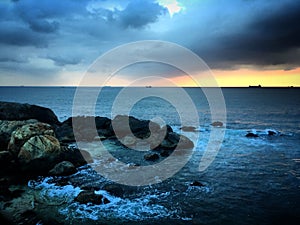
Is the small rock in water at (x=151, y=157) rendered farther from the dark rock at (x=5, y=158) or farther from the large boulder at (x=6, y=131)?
the large boulder at (x=6, y=131)

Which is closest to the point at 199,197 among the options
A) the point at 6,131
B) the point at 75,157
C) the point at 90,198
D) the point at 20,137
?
the point at 90,198

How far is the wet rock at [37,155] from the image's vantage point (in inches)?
763

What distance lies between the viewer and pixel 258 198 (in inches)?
610

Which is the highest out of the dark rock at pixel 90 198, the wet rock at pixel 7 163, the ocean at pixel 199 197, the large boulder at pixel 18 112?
the large boulder at pixel 18 112

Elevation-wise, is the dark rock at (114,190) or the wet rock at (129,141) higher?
the wet rock at (129,141)

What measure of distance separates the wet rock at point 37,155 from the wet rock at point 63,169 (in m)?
0.82

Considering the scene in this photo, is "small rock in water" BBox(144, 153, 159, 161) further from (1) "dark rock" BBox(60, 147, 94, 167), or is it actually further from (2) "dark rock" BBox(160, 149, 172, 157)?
(1) "dark rock" BBox(60, 147, 94, 167)

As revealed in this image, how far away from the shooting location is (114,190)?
16.5m

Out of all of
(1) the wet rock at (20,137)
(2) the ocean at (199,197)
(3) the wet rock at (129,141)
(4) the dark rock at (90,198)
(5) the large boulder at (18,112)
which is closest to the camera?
(2) the ocean at (199,197)

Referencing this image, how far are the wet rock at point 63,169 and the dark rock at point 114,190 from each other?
443cm

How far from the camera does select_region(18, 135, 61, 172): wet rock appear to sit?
63.6 feet

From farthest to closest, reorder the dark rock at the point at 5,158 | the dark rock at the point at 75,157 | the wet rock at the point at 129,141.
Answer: the wet rock at the point at 129,141
the dark rock at the point at 75,157
the dark rock at the point at 5,158

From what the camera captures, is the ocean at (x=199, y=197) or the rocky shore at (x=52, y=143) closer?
the ocean at (x=199, y=197)

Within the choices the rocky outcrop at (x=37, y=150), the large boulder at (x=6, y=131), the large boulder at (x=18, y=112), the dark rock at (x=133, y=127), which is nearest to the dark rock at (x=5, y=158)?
the rocky outcrop at (x=37, y=150)
